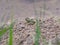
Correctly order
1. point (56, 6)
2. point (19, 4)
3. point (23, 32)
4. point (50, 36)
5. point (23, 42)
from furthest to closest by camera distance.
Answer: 1. point (19, 4)
2. point (56, 6)
3. point (23, 32)
4. point (50, 36)
5. point (23, 42)

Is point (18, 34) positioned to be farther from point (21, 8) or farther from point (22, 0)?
point (22, 0)

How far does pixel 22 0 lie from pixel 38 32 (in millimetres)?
5115

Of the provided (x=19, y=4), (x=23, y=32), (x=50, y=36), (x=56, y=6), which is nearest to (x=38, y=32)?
(x=50, y=36)

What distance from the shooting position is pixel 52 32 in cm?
254

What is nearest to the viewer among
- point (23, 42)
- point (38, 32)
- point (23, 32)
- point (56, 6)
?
point (38, 32)

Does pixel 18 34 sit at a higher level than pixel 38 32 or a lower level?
lower

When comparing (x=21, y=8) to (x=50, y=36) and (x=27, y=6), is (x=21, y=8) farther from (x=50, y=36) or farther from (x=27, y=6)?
(x=50, y=36)

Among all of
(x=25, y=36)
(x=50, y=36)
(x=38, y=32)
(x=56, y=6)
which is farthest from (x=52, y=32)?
(x=56, y=6)

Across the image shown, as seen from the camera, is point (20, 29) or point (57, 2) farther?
point (57, 2)

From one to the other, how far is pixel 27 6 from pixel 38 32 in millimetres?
4701

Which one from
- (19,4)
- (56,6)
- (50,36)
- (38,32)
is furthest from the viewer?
(19,4)

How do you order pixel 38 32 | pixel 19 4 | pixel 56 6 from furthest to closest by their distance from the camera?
pixel 19 4 → pixel 56 6 → pixel 38 32

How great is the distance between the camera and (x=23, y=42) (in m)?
2.30

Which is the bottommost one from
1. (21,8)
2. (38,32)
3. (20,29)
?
(21,8)
